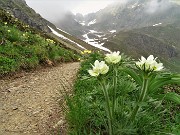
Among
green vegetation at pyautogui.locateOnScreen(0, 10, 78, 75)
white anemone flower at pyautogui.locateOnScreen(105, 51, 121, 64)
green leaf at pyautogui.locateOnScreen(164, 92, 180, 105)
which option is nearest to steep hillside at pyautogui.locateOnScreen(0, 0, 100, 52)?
green vegetation at pyautogui.locateOnScreen(0, 10, 78, 75)

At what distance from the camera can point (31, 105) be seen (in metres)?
8.63

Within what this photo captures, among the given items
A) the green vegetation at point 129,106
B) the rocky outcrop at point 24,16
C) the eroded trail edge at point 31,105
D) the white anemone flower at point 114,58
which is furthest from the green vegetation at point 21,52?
the rocky outcrop at point 24,16

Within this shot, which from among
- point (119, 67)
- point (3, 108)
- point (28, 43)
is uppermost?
point (119, 67)

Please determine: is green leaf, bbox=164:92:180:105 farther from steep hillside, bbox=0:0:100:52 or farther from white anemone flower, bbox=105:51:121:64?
steep hillside, bbox=0:0:100:52

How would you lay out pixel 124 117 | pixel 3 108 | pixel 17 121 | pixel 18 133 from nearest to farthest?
pixel 124 117 < pixel 18 133 < pixel 17 121 < pixel 3 108

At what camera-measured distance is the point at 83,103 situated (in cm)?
610

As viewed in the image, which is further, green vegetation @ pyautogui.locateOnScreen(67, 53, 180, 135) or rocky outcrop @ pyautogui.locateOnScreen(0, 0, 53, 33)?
rocky outcrop @ pyautogui.locateOnScreen(0, 0, 53, 33)

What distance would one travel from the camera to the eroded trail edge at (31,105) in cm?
700

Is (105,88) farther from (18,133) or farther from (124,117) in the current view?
(18,133)

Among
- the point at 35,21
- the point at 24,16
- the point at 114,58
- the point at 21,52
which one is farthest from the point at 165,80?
the point at 35,21

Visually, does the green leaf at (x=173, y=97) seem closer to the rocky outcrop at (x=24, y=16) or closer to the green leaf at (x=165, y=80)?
the green leaf at (x=165, y=80)

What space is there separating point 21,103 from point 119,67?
495cm

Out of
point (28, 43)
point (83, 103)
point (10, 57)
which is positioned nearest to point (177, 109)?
point (83, 103)

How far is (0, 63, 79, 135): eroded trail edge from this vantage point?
23.0ft
